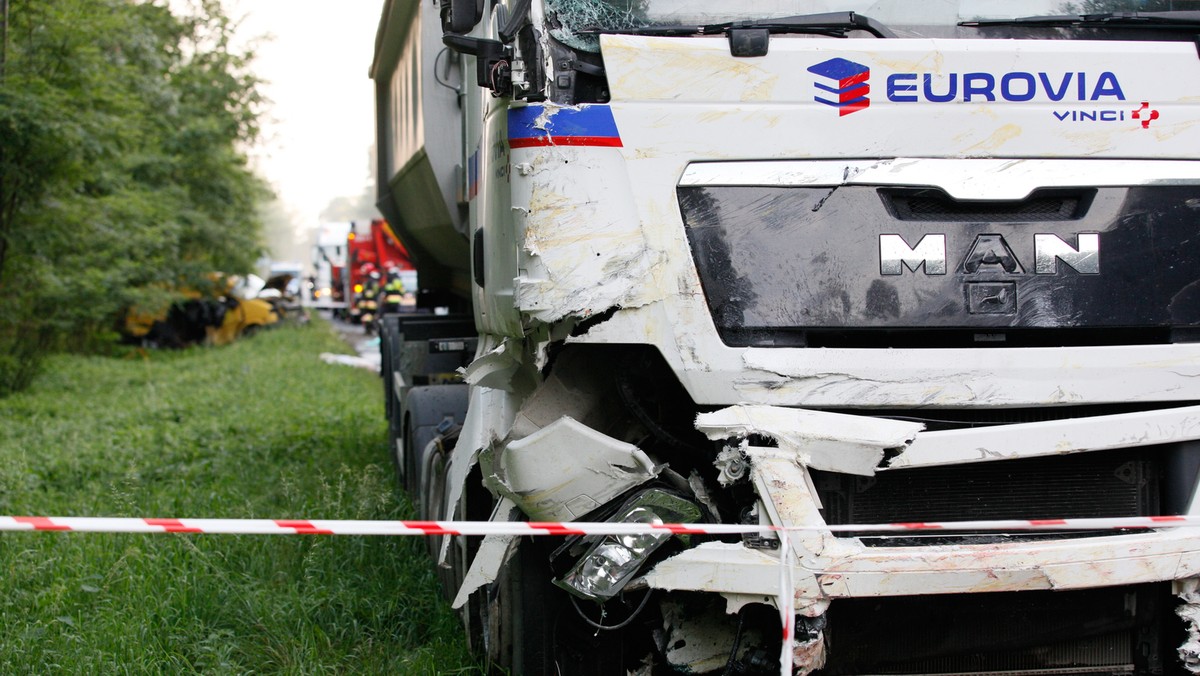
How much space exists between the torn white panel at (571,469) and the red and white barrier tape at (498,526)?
0.25ft

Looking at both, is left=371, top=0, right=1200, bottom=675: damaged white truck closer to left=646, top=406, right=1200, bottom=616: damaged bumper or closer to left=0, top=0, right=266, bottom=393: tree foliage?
left=646, top=406, right=1200, bottom=616: damaged bumper

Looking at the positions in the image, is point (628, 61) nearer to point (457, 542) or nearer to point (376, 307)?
point (457, 542)

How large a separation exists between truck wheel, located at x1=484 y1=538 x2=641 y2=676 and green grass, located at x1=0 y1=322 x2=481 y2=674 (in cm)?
46

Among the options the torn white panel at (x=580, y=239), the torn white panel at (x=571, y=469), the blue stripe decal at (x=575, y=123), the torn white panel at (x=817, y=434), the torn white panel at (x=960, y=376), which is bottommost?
the torn white panel at (x=571, y=469)

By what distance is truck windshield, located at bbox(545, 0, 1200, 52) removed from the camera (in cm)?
391

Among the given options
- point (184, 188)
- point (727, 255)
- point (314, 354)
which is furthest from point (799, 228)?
point (184, 188)

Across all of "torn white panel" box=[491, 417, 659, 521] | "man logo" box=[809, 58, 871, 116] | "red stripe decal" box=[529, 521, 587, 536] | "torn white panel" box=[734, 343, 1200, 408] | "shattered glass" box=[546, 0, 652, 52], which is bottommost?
"red stripe decal" box=[529, 521, 587, 536]

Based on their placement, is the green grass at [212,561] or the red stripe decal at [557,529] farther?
the green grass at [212,561]

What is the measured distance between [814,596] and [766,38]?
5.62ft

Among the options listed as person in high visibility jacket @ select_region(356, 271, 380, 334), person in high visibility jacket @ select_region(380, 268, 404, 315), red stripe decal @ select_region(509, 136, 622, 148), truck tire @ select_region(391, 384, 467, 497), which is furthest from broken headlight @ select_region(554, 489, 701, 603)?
person in high visibility jacket @ select_region(356, 271, 380, 334)

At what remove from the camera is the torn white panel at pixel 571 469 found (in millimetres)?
3832

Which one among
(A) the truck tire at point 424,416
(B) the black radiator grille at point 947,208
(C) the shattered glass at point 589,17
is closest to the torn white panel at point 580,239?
(C) the shattered glass at point 589,17

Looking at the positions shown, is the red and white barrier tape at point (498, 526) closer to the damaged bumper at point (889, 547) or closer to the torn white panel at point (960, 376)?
the damaged bumper at point (889, 547)

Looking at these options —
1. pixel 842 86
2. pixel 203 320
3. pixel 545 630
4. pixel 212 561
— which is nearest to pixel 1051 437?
pixel 842 86
